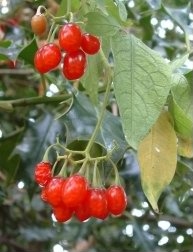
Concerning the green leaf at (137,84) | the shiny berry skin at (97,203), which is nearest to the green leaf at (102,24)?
the green leaf at (137,84)

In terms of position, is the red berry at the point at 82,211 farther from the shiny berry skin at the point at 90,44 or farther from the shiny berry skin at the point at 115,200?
the shiny berry skin at the point at 90,44

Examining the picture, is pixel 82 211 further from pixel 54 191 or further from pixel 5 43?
pixel 5 43

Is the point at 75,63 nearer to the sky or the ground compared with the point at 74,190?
nearer to the sky

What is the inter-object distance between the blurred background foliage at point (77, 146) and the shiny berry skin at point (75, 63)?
97mm

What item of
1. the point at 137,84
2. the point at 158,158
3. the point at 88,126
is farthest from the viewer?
the point at 88,126

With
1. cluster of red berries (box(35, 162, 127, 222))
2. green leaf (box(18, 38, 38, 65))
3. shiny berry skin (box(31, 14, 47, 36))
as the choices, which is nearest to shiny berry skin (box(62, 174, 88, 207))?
cluster of red berries (box(35, 162, 127, 222))

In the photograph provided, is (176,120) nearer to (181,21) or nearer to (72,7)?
(72,7)

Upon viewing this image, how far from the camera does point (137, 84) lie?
2.59 feet

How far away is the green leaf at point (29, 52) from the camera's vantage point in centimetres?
118

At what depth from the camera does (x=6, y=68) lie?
1.79 metres

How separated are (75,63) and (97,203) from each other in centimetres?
19

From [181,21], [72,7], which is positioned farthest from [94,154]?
[181,21]

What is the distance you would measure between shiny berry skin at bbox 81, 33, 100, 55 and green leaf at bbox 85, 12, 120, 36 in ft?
0.14

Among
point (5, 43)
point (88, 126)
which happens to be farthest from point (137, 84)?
point (5, 43)
